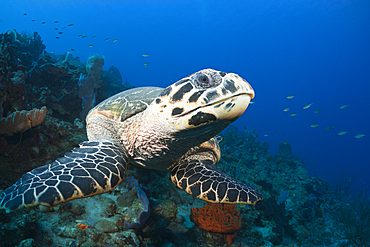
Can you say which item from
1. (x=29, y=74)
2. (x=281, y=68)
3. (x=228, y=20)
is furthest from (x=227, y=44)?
(x=29, y=74)

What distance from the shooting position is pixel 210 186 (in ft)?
6.10

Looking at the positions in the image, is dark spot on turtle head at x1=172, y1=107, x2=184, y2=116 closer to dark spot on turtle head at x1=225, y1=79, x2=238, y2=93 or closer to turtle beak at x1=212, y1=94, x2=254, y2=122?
turtle beak at x1=212, y1=94, x2=254, y2=122

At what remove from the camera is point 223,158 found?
707 cm

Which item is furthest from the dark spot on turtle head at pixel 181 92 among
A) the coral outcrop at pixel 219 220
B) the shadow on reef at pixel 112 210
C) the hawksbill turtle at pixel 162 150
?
the coral outcrop at pixel 219 220

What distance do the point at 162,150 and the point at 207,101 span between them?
834 mm

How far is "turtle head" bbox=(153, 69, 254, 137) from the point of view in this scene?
55.1 inches

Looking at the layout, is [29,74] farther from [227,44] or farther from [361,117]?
[361,117]

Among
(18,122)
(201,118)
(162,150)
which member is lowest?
(162,150)

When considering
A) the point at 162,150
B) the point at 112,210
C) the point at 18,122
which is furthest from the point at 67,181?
the point at 18,122

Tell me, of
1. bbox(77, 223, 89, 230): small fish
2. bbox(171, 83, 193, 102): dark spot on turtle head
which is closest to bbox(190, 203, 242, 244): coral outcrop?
bbox(77, 223, 89, 230): small fish

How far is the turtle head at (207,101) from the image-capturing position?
4.59 feet

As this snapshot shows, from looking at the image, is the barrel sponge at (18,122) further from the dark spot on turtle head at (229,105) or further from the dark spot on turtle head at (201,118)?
the dark spot on turtle head at (229,105)

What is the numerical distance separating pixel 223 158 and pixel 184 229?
4206mm

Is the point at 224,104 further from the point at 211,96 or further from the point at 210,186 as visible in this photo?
the point at 210,186
